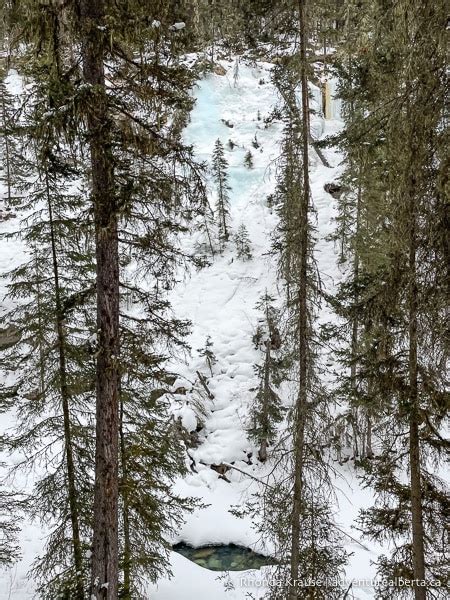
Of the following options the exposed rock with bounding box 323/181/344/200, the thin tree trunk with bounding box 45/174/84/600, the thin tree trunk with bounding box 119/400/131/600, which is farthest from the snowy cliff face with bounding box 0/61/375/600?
the thin tree trunk with bounding box 45/174/84/600

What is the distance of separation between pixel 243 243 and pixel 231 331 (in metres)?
7.23

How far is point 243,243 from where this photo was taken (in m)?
27.9

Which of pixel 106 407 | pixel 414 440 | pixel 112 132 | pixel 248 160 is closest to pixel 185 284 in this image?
pixel 106 407

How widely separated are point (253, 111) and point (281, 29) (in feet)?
A: 108

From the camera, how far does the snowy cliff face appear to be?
451 inches

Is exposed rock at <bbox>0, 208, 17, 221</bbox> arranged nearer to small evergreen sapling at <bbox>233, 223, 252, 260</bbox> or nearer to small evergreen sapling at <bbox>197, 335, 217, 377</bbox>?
small evergreen sapling at <bbox>233, 223, 252, 260</bbox>

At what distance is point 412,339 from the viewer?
644 centimetres

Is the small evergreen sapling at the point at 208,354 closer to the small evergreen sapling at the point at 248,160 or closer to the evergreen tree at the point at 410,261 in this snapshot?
the evergreen tree at the point at 410,261

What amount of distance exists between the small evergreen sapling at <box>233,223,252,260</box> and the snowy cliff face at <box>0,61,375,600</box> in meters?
0.40

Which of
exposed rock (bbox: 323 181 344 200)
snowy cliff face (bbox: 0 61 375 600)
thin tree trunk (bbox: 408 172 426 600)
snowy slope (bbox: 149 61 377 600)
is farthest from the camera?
exposed rock (bbox: 323 181 344 200)

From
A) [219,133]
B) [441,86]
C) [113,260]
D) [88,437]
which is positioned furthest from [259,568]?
[219,133]

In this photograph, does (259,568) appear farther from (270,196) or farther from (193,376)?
(270,196)

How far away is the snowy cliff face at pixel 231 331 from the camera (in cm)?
1146

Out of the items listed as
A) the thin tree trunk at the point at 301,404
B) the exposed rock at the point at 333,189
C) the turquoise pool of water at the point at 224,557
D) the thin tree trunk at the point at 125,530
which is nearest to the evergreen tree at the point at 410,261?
the thin tree trunk at the point at 301,404
